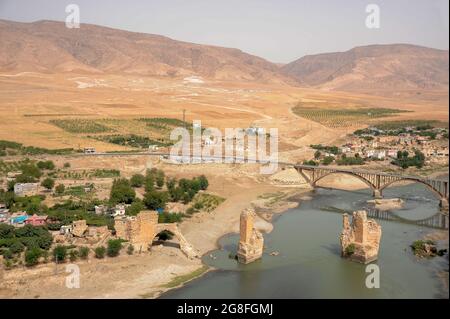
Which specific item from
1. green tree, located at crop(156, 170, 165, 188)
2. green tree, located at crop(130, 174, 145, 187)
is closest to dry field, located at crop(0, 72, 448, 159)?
green tree, located at crop(156, 170, 165, 188)

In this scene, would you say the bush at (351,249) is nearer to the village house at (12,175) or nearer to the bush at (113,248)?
the bush at (113,248)

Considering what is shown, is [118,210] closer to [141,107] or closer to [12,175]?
[12,175]

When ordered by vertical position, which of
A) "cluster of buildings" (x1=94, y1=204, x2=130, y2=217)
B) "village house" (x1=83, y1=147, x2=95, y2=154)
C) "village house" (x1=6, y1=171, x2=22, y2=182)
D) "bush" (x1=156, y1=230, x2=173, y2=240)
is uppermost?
"village house" (x1=83, y1=147, x2=95, y2=154)

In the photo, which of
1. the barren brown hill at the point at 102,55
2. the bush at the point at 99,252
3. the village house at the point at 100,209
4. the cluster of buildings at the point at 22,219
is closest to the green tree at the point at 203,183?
the village house at the point at 100,209

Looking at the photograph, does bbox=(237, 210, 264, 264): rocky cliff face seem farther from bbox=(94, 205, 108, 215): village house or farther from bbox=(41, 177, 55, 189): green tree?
bbox=(41, 177, 55, 189): green tree
